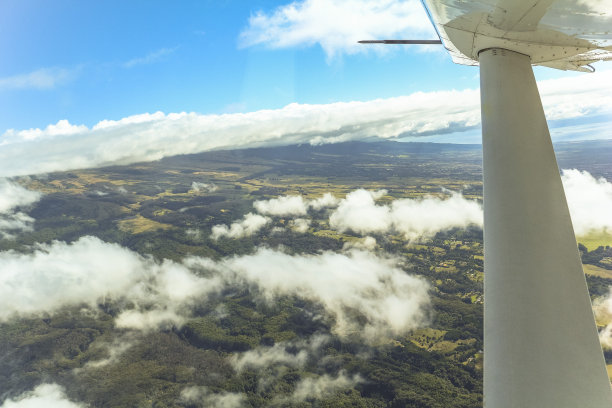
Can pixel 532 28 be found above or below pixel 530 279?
above

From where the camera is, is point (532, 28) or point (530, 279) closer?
point (530, 279)

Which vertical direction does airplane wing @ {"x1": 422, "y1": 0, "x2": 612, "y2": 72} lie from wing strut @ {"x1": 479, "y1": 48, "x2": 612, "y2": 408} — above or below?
above

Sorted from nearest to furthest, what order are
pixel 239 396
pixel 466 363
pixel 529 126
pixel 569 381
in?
pixel 569 381 < pixel 529 126 < pixel 466 363 < pixel 239 396

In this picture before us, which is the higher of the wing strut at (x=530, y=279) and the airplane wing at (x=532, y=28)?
the airplane wing at (x=532, y=28)

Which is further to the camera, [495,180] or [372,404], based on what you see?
[372,404]

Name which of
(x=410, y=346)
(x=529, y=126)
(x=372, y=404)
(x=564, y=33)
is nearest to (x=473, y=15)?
(x=564, y=33)

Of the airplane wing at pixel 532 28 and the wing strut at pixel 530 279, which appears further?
the wing strut at pixel 530 279

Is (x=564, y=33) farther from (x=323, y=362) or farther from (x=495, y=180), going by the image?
(x=323, y=362)

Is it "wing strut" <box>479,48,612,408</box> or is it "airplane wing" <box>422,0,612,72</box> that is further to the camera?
"wing strut" <box>479,48,612,408</box>
